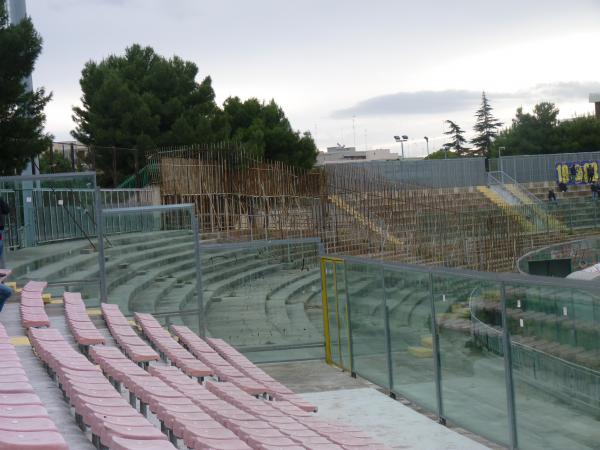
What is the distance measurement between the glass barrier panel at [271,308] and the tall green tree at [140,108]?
66.6 ft

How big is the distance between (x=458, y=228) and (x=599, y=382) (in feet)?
63.3

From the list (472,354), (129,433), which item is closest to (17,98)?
(472,354)

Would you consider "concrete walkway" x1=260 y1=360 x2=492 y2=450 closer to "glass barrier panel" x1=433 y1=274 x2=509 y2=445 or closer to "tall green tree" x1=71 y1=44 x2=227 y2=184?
"glass barrier panel" x1=433 y1=274 x2=509 y2=445

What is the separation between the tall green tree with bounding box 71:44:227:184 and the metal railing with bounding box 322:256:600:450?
2408 cm

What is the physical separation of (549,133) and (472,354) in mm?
64731

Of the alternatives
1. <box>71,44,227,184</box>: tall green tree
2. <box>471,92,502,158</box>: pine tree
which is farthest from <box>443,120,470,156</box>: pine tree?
<box>71,44,227,184</box>: tall green tree

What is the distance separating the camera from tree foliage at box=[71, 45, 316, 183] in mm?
36344

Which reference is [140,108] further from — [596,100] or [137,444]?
[596,100]

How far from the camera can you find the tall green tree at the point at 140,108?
3619 cm

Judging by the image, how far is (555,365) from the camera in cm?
674

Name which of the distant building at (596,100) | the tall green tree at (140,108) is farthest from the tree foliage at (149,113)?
the distant building at (596,100)

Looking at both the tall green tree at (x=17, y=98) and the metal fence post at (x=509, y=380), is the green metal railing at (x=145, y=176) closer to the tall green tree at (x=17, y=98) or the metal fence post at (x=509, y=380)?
the tall green tree at (x=17, y=98)

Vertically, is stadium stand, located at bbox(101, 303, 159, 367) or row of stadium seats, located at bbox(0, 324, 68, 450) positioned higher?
row of stadium seats, located at bbox(0, 324, 68, 450)

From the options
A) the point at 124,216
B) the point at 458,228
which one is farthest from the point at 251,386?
the point at 458,228
